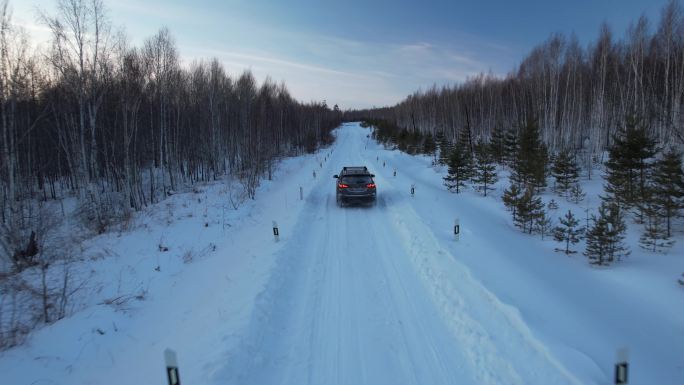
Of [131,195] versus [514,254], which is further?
[131,195]

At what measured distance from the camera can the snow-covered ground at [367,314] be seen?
4785 millimetres

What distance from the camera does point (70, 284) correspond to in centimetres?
831

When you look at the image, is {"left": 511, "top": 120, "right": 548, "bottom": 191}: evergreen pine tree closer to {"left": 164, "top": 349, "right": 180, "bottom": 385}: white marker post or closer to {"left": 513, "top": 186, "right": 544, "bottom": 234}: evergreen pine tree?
{"left": 513, "top": 186, "right": 544, "bottom": 234}: evergreen pine tree

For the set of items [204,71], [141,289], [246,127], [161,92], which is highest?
[204,71]

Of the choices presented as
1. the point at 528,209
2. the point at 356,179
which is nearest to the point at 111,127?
the point at 356,179

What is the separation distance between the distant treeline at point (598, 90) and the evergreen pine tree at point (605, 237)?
21.5 feet

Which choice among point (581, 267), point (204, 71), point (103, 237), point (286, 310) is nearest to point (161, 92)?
point (204, 71)

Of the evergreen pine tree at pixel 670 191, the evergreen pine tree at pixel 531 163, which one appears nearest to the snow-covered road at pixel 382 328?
the evergreen pine tree at pixel 670 191

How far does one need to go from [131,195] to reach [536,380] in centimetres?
2406

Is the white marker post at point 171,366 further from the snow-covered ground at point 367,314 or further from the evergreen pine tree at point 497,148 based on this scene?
the evergreen pine tree at point 497,148

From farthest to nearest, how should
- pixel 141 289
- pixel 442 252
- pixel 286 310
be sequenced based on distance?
pixel 442 252
pixel 141 289
pixel 286 310

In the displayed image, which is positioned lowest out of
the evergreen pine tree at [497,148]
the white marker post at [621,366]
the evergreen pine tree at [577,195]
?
the white marker post at [621,366]

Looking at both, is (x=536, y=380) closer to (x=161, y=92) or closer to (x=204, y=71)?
(x=161, y=92)

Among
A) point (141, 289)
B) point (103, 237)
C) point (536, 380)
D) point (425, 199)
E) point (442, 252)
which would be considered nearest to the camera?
point (536, 380)
